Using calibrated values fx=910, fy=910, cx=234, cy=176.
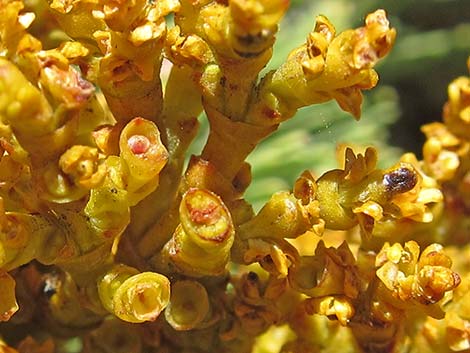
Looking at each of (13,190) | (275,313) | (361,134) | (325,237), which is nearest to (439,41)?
(361,134)

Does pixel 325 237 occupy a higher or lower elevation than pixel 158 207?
lower

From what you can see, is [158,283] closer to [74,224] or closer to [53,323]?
[74,224]

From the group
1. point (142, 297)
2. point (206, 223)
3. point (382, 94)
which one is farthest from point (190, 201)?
point (382, 94)

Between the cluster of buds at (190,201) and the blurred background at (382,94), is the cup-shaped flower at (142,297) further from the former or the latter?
the blurred background at (382,94)

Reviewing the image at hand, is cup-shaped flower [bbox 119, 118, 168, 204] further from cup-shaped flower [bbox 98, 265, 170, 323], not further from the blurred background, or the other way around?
the blurred background

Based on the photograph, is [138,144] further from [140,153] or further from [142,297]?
[142,297]

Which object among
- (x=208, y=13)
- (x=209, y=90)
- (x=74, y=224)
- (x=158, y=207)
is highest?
(x=208, y=13)

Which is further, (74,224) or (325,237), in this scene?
(325,237)
